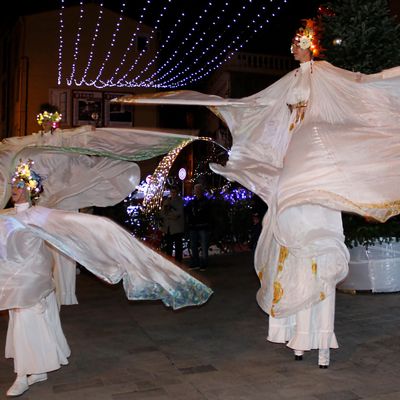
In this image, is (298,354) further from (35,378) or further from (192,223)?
(192,223)

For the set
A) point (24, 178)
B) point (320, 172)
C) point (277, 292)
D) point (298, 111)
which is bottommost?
point (277, 292)

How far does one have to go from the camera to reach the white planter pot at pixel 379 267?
25.9 ft

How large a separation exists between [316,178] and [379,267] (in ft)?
12.5

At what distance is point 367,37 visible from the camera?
7984mm

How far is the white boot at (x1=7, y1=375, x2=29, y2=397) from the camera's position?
431 centimetres

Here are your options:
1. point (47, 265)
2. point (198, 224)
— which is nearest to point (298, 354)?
point (47, 265)

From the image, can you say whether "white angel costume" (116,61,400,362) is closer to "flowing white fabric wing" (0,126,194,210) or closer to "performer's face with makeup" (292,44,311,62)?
"performer's face with makeup" (292,44,311,62)

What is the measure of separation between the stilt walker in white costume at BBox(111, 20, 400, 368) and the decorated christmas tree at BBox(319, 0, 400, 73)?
3033 mm

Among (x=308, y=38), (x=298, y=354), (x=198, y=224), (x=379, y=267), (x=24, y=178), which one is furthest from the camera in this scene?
(x=198, y=224)

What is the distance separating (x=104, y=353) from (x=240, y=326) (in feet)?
5.47

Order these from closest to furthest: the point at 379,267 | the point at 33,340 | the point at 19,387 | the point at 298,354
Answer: the point at 19,387, the point at 33,340, the point at 298,354, the point at 379,267

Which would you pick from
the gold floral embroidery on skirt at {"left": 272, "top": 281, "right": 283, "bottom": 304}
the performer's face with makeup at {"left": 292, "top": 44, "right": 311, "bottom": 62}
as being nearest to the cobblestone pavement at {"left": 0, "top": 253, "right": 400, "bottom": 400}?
the gold floral embroidery on skirt at {"left": 272, "top": 281, "right": 283, "bottom": 304}

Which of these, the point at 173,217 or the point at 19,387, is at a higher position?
the point at 173,217

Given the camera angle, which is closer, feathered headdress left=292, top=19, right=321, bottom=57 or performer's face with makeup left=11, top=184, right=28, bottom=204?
performer's face with makeup left=11, top=184, right=28, bottom=204
